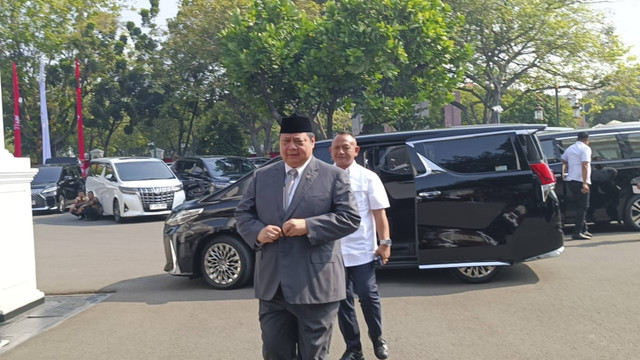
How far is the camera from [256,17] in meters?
21.2

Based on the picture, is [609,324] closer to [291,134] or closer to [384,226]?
[384,226]

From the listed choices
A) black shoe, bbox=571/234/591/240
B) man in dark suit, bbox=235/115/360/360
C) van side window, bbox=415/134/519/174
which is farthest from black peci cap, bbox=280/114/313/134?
black shoe, bbox=571/234/591/240

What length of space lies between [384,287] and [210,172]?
12918mm

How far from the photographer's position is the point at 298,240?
3.45m

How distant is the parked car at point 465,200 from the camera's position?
6.99 m

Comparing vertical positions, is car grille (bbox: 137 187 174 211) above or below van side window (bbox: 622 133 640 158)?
below

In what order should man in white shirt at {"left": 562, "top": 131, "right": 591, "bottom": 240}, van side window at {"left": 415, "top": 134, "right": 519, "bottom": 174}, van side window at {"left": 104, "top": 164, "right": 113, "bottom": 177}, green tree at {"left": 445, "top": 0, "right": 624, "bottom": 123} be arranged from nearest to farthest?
van side window at {"left": 415, "top": 134, "right": 519, "bottom": 174} → man in white shirt at {"left": 562, "top": 131, "right": 591, "bottom": 240} → van side window at {"left": 104, "top": 164, "right": 113, "bottom": 177} → green tree at {"left": 445, "top": 0, "right": 624, "bottom": 123}

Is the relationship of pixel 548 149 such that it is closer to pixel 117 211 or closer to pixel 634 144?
pixel 634 144

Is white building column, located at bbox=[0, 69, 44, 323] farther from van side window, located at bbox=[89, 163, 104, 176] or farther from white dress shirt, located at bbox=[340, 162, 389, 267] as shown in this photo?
van side window, located at bbox=[89, 163, 104, 176]

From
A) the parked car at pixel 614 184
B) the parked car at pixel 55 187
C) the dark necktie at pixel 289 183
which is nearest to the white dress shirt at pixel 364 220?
the dark necktie at pixel 289 183

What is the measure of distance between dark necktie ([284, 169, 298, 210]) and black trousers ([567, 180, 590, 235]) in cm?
773

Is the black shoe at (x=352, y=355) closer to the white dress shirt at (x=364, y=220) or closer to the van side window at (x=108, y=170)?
the white dress shirt at (x=364, y=220)

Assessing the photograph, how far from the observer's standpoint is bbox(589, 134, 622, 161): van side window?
36.0 ft

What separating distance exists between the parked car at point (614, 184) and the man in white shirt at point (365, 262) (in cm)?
701
